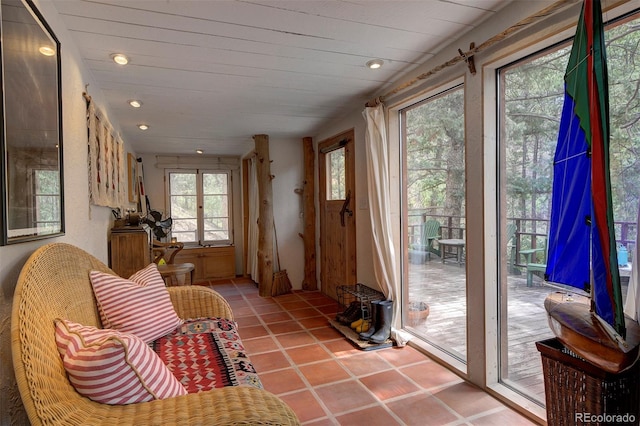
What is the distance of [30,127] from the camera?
1.14 meters

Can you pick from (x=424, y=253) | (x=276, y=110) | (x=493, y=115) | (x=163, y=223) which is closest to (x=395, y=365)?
(x=424, y=253)

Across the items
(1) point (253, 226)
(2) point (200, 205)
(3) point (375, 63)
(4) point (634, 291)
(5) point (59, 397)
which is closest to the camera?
(5) point (59, 397)

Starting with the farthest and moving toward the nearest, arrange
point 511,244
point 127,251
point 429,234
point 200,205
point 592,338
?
point 200,205, point 127,251, point 429,234, point 511,244, point 592,338

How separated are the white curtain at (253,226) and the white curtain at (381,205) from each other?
235cm

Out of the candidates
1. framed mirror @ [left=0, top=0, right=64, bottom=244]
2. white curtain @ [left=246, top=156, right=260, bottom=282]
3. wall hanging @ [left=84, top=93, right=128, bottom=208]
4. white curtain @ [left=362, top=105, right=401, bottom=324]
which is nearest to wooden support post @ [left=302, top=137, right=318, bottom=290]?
white curtain @ [left=246, top=156, right=260, bottom=282]

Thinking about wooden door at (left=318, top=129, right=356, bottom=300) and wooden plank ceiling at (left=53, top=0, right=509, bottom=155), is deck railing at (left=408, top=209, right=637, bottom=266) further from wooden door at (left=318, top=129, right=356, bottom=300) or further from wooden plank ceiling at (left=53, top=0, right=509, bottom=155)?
wooden plank ceiling at (left=53, top=0, right=509, bottom=155)

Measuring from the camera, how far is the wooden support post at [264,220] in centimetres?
441

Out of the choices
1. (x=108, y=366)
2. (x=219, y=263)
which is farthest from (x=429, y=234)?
(x=219, y=263)

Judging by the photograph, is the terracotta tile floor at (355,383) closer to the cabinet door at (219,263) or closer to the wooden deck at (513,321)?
the wooden deck at (513,321)

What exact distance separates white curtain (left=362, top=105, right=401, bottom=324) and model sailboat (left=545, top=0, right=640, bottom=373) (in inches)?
58.5

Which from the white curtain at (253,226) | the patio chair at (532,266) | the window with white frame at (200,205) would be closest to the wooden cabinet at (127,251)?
the white curtain at (253,226)

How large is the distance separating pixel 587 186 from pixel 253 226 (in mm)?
4411

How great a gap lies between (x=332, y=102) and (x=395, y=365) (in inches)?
92.5

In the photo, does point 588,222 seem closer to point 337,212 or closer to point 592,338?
point 592,338
